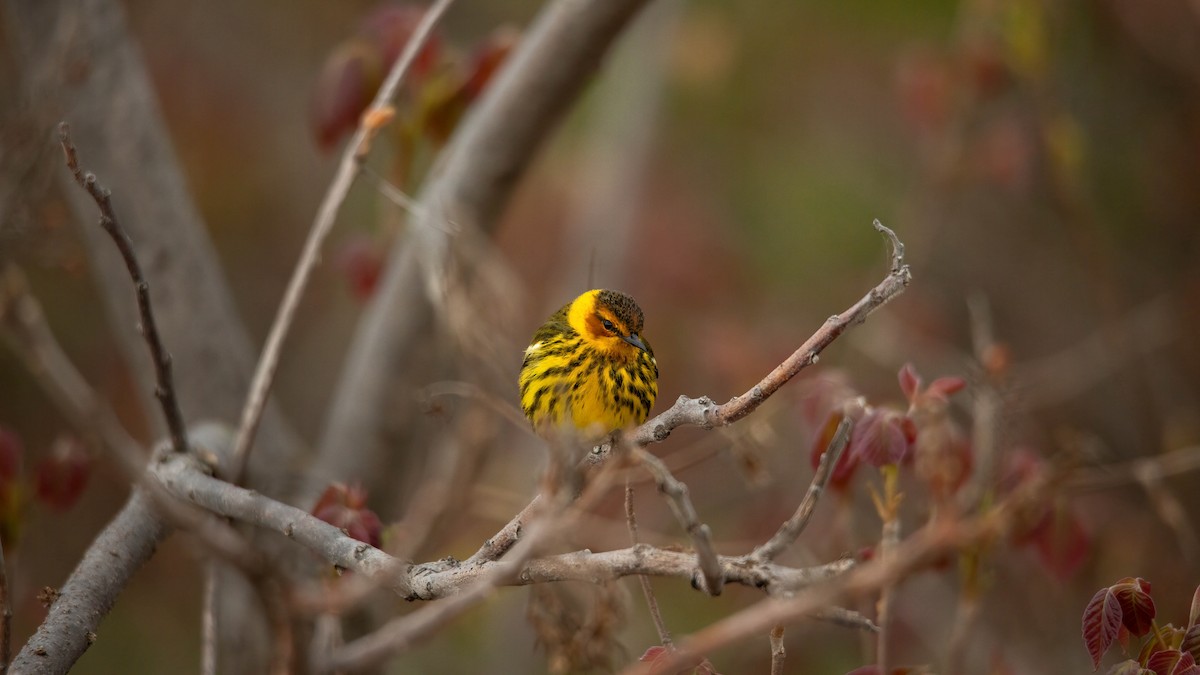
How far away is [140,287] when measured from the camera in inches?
82.4

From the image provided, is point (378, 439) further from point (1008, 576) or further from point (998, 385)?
point (1008, 576)

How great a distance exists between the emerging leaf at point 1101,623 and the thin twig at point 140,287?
1871 mm

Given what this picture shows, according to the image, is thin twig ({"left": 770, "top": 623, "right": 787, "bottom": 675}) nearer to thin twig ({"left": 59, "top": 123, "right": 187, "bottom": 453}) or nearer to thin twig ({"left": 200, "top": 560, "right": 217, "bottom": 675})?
thin twig ({"left": 200, "top": 560, "right": 217, "bottom": 675})

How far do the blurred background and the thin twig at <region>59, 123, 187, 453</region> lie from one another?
116cm

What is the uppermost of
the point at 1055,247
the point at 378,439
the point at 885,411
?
the point at 1055,247

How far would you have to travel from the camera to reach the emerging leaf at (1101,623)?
1.75m

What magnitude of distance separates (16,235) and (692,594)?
4.76 metres

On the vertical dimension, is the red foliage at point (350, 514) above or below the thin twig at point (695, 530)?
above

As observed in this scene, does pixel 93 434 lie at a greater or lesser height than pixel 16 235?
lesser

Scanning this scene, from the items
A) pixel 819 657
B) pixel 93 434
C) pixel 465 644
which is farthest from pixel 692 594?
pixel 93 434

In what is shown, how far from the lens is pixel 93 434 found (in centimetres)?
130

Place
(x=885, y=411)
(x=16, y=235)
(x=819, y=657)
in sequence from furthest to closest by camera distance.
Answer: (x=819, y=657) → (x=16, y=235) → (x=885, y=411)

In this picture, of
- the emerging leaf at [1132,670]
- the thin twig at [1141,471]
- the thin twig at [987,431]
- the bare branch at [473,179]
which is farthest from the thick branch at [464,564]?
the thin twig at [1141,471]

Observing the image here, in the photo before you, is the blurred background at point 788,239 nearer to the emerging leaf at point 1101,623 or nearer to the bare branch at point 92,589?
the bare branch at point 92,589
